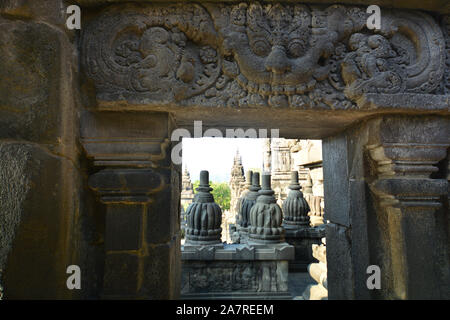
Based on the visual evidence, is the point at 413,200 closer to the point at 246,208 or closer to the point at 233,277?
the point at 233,277

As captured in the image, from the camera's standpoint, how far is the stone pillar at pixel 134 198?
1.54 m

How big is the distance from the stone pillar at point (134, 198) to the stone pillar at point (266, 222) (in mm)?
2352

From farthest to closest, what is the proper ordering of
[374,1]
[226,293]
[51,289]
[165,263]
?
[226,293], [374,1], [165,263], [51,289]

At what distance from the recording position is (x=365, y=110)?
1619mm

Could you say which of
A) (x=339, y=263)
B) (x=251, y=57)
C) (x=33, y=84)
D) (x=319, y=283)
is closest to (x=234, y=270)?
(x=319, y=283)

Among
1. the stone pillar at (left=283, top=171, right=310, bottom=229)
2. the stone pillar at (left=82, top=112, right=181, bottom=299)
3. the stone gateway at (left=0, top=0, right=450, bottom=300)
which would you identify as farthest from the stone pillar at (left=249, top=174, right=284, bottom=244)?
the stone pillar at (left=82, top=112, right=181, bottom=299)

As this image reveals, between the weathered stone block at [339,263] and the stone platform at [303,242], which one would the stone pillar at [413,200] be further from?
the stone platform at [303,242]

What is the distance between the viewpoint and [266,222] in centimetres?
380

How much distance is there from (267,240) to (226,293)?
2.94 feet

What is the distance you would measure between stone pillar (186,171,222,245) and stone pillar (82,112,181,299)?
6.99 feet

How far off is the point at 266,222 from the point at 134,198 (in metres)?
2.61

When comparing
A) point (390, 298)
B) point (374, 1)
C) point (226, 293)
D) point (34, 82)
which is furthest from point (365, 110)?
point (226, 293)

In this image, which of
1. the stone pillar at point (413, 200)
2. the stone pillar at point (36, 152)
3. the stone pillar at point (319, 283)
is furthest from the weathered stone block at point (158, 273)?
the stone pillar at point (319, 283)

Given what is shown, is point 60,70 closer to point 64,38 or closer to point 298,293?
point 64,38
